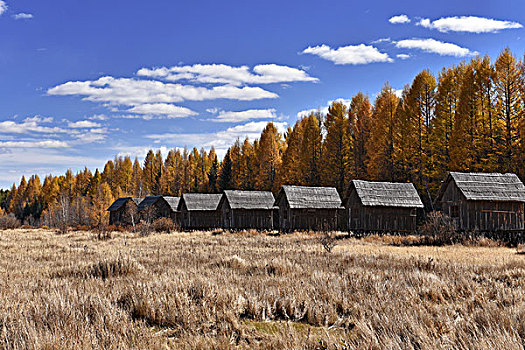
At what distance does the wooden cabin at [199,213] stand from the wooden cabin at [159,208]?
446cm

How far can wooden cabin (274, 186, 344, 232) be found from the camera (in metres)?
36.5

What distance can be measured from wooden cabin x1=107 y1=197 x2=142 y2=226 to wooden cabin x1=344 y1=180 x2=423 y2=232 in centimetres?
3219

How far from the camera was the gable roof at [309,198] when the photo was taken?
120 feet

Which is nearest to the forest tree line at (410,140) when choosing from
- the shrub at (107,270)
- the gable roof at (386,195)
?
the gable roof at (386,195)

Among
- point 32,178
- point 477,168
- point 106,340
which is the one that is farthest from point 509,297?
point 32,178

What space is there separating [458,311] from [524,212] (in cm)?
2315

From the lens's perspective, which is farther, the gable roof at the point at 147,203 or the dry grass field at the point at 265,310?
the gable roof at the point at 147,203

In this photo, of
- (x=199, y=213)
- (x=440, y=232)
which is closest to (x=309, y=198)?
(x=440, y=232)

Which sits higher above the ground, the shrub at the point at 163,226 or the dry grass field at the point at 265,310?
the dry grass field at the point at 265,310

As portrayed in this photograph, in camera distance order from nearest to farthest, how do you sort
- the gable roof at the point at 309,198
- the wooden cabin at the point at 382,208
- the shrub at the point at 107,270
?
the shrub at the point at 107,270 < the wooden cabin at the point at 382,208 < the gable roof at the point at 309,198

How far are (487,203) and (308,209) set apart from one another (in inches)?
573

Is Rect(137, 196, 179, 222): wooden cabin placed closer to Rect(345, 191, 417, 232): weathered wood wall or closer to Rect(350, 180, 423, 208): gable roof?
Rect(345, 191, 417, 232): weathered wood wall

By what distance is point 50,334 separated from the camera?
536cm

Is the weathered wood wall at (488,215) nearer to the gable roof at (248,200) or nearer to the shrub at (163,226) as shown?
the gable roof at (248,200)
